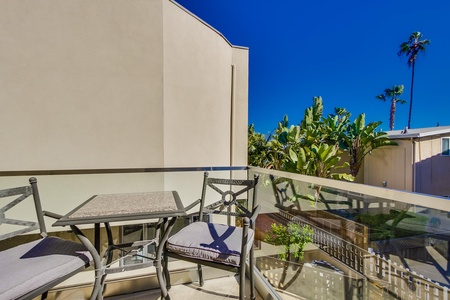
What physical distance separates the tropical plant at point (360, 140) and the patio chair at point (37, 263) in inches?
437

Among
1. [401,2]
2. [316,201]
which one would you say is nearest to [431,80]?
[401,2]

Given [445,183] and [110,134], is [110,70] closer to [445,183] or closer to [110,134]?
[110,134]

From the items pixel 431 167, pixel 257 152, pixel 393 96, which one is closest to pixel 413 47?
pixel 393 96

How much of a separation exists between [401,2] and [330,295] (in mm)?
19673

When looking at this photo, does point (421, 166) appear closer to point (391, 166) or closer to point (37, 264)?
point (391, 166)

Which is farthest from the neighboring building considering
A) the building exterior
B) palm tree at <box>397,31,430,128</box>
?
palm tree at <box>397,31,430,128</box>

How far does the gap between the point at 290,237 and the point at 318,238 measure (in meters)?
0.46

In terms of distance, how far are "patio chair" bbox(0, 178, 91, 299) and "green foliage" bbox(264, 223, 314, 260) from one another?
2004mm

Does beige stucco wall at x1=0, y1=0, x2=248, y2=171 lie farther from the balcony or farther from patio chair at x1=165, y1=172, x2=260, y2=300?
patio chair at x1=165, y1=172, x2=260, y2=300

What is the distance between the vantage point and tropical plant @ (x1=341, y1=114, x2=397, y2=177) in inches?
380

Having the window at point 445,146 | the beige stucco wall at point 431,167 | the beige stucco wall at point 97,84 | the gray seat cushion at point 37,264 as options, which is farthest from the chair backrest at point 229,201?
the window at point 445,146

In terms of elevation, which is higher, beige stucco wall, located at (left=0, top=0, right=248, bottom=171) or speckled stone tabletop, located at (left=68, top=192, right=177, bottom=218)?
beige stucco wall, located at (left=0, top=0, right=248, bottom=171)

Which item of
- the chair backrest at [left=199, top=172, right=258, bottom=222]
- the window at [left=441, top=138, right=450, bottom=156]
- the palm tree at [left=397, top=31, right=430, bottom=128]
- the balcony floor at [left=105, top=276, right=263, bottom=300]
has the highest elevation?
the palm tree at [left=397, top=31, right=430, bottom=128]

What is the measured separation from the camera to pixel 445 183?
9.45m
